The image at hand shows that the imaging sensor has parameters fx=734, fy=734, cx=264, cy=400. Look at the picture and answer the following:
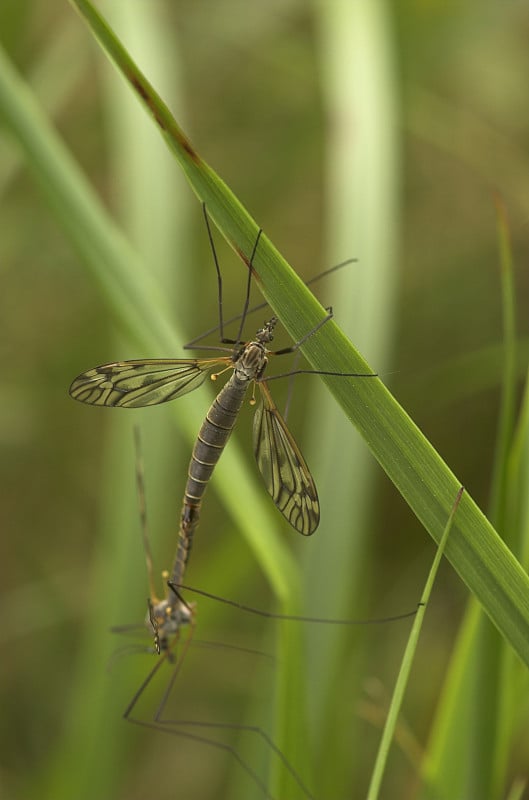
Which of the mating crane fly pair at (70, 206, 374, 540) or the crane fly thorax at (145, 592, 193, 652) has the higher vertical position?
the mating crane fly pair at (70, 206, 374, 540)

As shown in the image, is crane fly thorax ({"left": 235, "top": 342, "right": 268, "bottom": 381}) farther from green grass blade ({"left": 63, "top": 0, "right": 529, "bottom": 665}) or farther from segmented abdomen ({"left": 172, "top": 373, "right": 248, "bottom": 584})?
green grass blade ({"left": 63, "top": 0, "right": 529, "bottom": 665})

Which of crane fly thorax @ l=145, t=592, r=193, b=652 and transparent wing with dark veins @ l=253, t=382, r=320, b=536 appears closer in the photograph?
transparent wing with dark veins @ l=253, t=382, r=320, b=536

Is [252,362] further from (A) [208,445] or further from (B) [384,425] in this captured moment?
(B) [384,425]

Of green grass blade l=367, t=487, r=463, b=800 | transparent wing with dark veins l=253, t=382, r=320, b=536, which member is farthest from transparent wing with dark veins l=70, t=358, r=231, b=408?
green grass blade l=367, t=487, r=463, b=800

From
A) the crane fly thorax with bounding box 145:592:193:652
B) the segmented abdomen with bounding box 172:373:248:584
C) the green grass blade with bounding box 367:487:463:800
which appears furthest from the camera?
the crane fly thorax with bounding box 145:592:193:652

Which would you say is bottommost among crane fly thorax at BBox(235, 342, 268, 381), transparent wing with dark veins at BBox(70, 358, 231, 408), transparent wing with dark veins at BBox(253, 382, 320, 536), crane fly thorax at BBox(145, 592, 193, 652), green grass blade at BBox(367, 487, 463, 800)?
green grass blade at BBox(367, 487, 463, 800)

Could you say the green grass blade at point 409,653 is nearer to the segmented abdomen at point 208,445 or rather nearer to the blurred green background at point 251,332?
the blurred green background at point 251,332

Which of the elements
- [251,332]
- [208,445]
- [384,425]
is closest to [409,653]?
[384,425]

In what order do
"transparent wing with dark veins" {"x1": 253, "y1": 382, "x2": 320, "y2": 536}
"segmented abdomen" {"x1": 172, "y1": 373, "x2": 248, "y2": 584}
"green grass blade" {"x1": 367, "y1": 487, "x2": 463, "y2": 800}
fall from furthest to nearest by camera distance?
"segmented abdomen" {"x1": 172, "y1": 373, "x2": 248, "y2": 584} < "transparent wing with dark veins" {"x1": 253, "y1": 382, "x2": 320, "y2": 536} < "green grass blade" {"x1": 367, "y1": 487, "x2": 463, "y2": 800}
